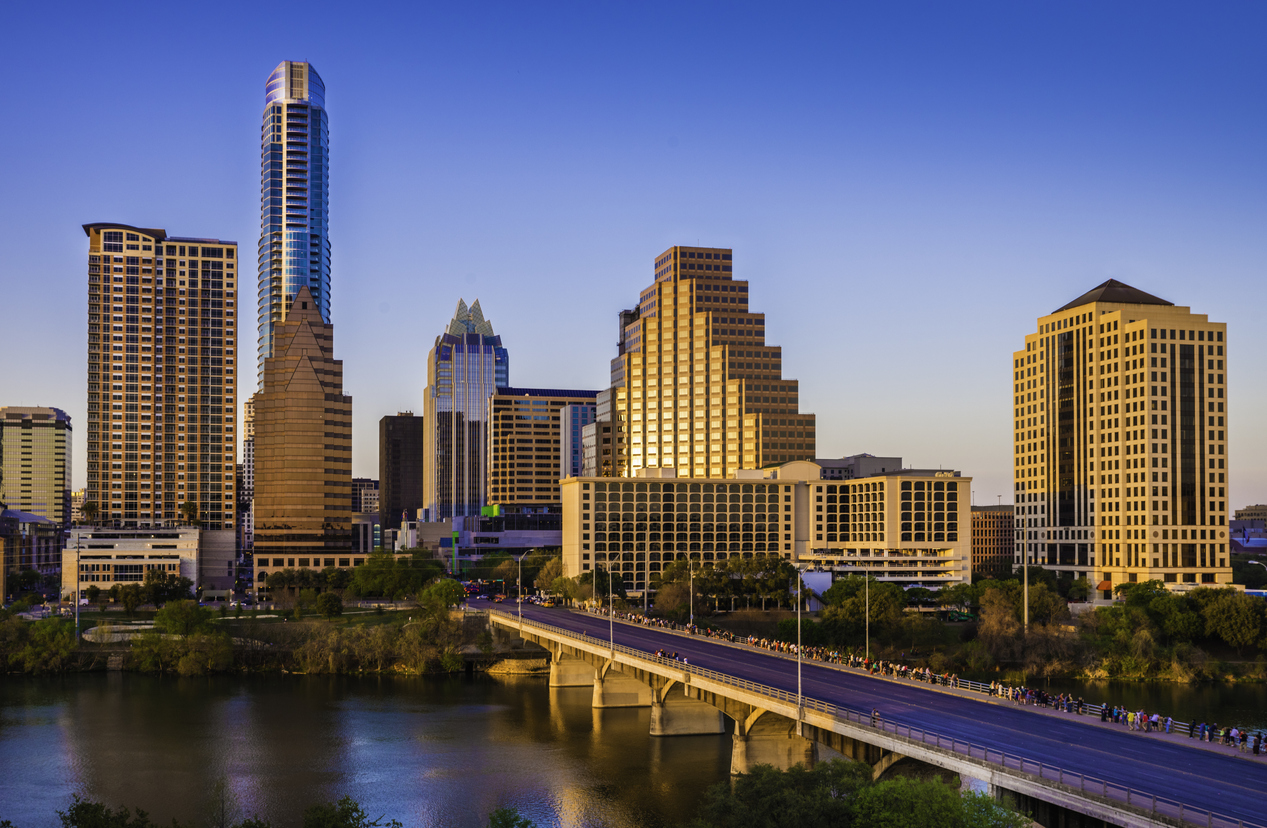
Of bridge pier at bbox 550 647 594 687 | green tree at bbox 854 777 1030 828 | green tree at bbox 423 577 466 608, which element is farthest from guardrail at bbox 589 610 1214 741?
green tree at bbox 423 577 466 608

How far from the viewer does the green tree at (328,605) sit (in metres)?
188

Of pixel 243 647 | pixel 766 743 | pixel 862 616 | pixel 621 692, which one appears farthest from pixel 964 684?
pixel 243 647

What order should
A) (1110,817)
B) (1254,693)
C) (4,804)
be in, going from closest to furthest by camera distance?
(1110,817) → (4,804) → (1254,693)

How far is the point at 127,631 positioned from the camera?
172m

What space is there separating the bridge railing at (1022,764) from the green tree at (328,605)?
109m

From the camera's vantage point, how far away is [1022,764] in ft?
192

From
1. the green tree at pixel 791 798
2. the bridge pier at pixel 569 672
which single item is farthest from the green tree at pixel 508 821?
the bridge pier at pixel 569 672

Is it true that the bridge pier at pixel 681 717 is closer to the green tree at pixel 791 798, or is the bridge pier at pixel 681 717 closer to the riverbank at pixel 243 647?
the green tree at pixel 791 798

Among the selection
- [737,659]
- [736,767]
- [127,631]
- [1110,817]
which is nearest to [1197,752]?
[1110,817]

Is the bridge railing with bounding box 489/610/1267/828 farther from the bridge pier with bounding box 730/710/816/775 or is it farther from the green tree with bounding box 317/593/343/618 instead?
the green tree with bounding box 317/593/343/618

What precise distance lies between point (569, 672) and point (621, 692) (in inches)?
756

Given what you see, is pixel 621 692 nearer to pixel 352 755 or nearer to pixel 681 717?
pixel 681 717

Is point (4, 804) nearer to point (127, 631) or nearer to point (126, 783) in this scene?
point (126, 783)

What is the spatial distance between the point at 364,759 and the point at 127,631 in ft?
292
